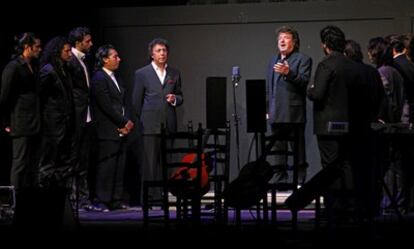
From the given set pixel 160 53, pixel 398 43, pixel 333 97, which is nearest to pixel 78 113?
pixel 160 53

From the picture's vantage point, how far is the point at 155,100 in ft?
31.4

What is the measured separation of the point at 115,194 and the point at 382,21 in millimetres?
3555

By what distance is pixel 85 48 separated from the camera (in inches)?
369

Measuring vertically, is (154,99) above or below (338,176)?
above

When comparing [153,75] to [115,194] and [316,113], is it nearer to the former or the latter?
[115,194]

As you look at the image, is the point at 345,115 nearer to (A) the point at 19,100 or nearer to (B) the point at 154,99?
(B) the point at 154,99

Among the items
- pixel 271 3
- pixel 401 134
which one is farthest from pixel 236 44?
pixel 401 134

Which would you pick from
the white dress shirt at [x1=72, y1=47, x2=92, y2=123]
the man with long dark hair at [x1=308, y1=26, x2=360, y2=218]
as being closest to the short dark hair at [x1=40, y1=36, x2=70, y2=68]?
the white dress shirt at [x1=72, y1=47, x2=92, y2=123]

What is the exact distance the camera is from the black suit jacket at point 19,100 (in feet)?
28.1

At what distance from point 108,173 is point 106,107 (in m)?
0.69

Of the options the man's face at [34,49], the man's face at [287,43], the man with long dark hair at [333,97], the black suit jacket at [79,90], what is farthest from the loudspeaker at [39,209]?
the man's face at [287,43]

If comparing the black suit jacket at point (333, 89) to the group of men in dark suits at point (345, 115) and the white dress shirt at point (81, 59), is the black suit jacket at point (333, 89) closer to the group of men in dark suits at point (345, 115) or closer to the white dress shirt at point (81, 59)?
the group of men in dark suits at point (345, 115)

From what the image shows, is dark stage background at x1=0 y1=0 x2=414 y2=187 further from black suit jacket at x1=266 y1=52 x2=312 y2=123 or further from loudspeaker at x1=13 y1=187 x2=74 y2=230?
loudspeaker at x1=13 y1=187 x2=74 y2=230

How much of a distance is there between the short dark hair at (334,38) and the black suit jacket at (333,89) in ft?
0.20
